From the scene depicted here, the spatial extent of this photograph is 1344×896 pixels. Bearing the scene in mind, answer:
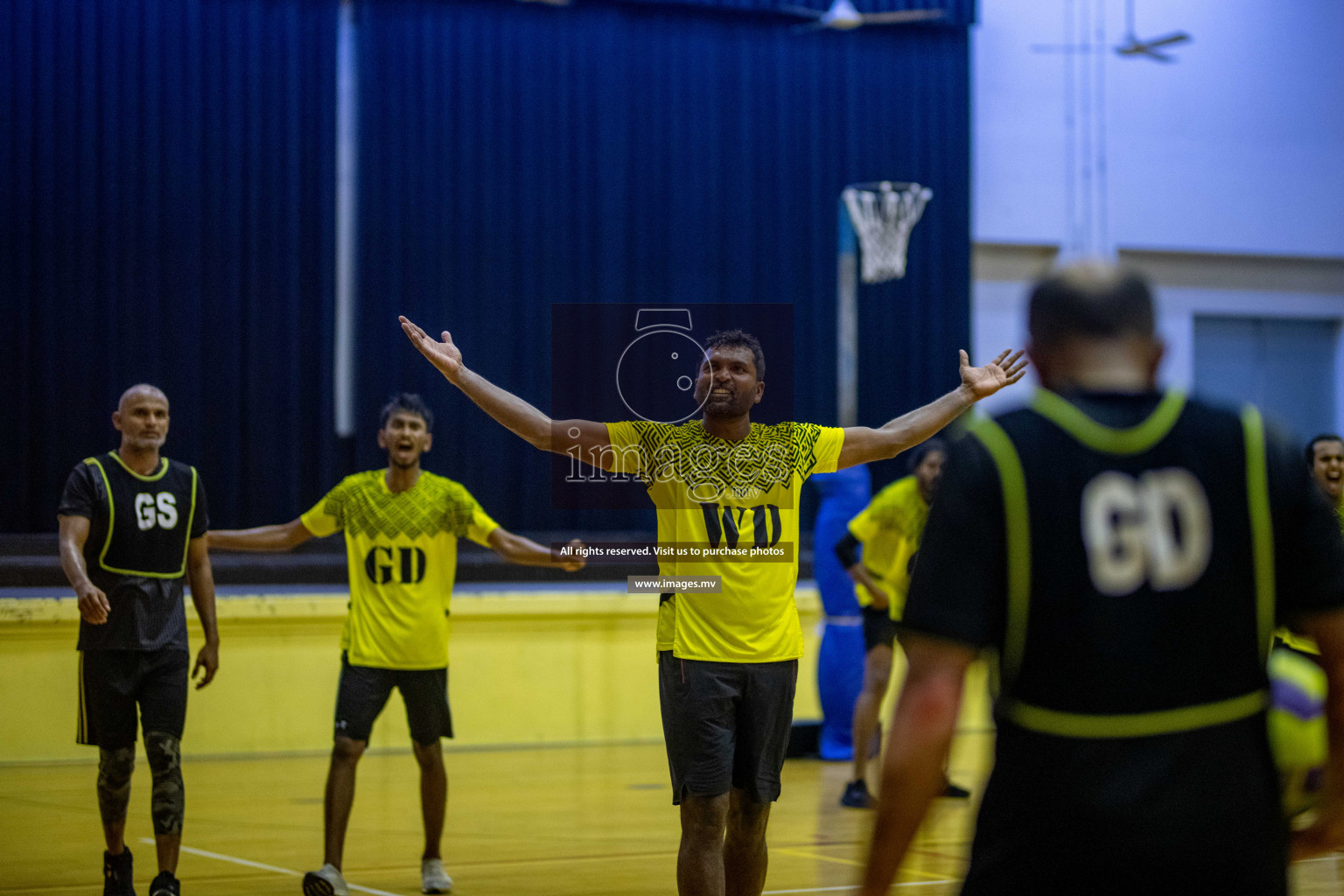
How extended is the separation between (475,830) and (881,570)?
8.92 ft

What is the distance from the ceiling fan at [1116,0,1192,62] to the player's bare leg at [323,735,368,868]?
34.1 ft

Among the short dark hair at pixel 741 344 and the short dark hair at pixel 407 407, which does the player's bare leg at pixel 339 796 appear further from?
the short dark hair at pixel 741 344

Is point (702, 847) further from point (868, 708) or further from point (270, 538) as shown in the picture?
point (868, 708)

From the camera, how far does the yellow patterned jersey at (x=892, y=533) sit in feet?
27.5

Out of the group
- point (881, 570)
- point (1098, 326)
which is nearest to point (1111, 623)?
point (1098, 326)

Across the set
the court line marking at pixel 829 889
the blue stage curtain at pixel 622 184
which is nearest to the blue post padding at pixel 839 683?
the blue stage curtain at pixel 622 184

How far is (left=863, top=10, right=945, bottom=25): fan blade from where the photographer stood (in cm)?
1380

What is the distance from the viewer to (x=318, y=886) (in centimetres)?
582

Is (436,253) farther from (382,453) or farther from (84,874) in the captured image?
(84,874)

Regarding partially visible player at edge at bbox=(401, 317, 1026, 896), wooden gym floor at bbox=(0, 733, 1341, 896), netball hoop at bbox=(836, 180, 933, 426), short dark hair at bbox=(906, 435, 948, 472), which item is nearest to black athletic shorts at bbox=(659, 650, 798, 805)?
partially visible player at edge at bbox=(401, 317, 1026, 896)

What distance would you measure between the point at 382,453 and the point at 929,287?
18.0 ft

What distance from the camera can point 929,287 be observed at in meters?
14.5

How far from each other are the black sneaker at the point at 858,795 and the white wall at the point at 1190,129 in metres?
7.65

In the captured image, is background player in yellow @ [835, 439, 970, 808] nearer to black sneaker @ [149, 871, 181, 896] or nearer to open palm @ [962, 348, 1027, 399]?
open palm @ [962, 348, 1027, 399]
